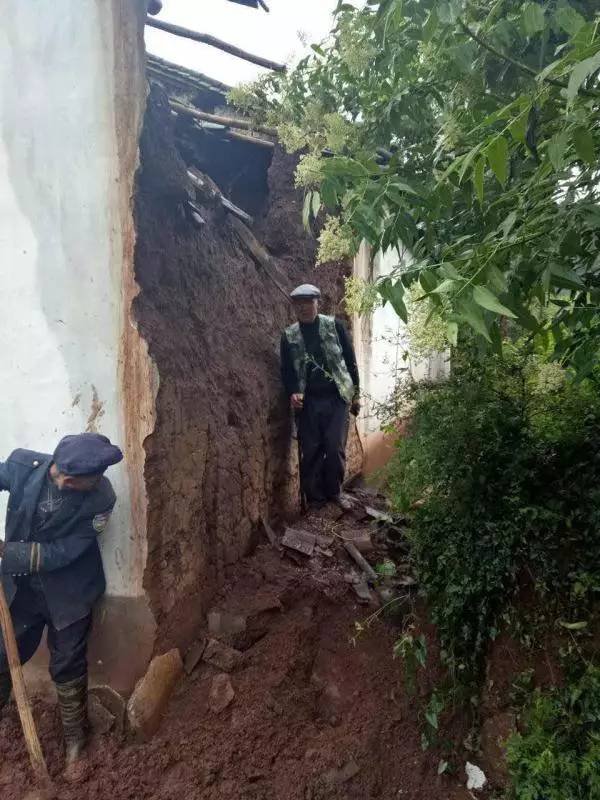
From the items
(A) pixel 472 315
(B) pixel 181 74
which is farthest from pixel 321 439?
(A) pixel 472 315

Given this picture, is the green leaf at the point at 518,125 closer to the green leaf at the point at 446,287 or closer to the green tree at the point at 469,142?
the green tree at the point at 469,142

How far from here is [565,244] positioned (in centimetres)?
171

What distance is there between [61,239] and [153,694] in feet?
8.27

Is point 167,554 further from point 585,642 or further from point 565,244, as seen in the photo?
point 565,244

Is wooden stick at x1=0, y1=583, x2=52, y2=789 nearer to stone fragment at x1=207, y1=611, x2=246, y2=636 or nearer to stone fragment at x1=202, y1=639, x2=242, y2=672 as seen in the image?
stone fragment at x1=202, y1=639, x2=242, y2=672

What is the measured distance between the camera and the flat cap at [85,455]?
268cm

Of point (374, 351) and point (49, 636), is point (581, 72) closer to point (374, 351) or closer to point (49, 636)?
point (49, 636)

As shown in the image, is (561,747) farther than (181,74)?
No

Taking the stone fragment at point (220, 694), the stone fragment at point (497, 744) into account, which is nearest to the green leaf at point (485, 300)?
the stone fragment at point (497, 744)

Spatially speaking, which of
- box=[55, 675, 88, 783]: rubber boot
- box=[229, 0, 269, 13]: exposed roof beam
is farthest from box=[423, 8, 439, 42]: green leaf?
box=[55, 675, 88, 783]: rubber boot

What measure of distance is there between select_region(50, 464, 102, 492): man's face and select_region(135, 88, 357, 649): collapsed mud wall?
30 centimetres

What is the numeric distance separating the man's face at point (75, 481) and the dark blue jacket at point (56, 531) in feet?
0.19

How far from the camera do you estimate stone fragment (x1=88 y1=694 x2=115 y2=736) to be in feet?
9.90

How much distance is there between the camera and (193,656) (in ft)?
10.6
